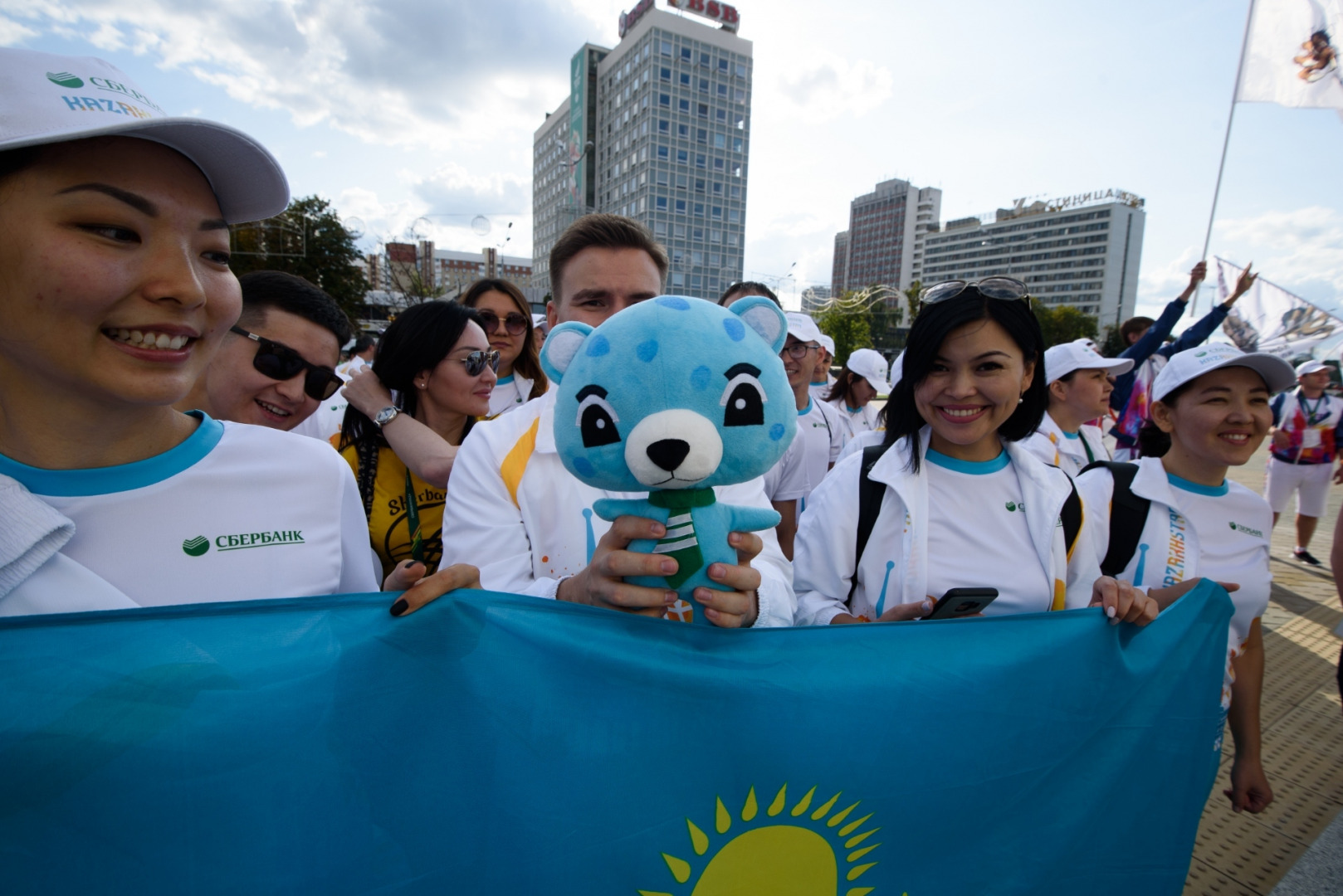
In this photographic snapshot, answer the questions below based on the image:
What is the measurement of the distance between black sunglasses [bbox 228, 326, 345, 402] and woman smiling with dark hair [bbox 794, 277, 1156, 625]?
192cm

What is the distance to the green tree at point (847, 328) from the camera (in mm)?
Answer: 62562

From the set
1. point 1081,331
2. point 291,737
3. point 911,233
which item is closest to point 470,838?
point 291,737

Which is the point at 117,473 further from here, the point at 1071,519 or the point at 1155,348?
the point at 1155,348

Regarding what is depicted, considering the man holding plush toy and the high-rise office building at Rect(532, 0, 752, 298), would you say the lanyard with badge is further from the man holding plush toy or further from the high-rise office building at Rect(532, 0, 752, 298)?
the high-rise office building at Rect(532, 0, 752, 298)

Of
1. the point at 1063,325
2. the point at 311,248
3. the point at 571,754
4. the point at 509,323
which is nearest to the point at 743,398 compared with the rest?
the point at 571,754

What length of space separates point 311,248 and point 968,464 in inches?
1211

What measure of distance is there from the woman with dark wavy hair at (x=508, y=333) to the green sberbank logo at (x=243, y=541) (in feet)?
10.0

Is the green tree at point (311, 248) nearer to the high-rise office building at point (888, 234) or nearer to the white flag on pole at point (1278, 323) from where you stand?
the white flag on pole at point (1278, 323)

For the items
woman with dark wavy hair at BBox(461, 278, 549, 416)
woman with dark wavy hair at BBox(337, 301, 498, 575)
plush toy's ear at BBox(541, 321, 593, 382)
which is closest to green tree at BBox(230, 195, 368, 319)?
woman with dark wavy hair at BBox(461, 278, 549, 416)

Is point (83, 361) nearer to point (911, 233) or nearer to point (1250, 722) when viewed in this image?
point (1250, 722)

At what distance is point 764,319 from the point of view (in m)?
1.25

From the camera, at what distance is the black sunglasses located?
2348mm

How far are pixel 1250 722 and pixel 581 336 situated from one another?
2.82m

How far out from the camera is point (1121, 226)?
109 m
